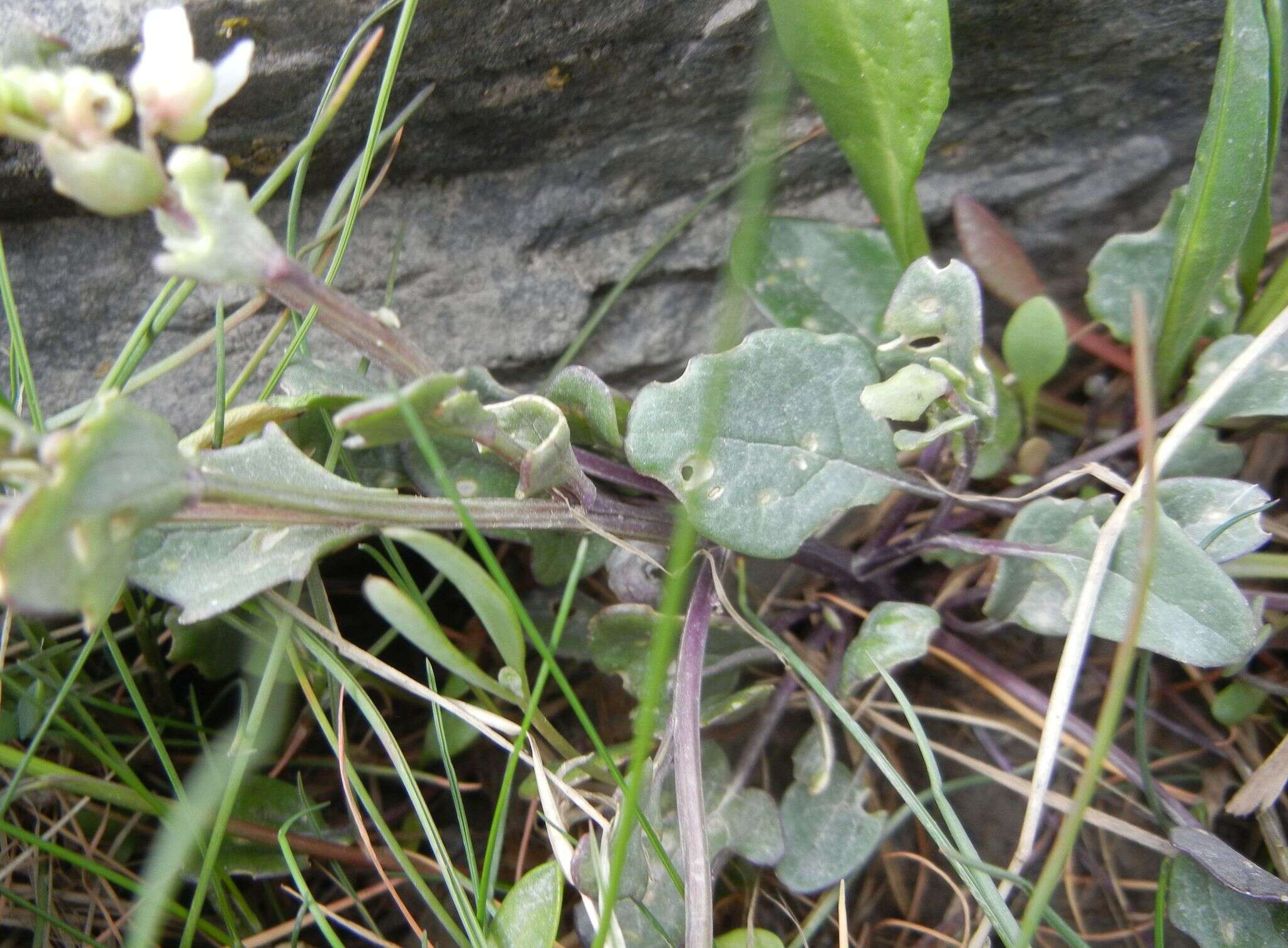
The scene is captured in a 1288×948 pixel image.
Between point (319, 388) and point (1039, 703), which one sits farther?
point (1039, 703)

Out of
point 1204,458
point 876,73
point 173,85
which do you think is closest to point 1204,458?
point 1204,458

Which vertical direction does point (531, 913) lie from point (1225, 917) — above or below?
above

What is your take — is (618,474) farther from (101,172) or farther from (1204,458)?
(1204,458)

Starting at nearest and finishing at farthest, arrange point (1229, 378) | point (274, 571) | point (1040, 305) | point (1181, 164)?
point (274, 571) < point (1229, 378) < point (1040, 305) < point (1181, 164)

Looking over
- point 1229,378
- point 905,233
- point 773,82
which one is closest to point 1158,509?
point 1229,378

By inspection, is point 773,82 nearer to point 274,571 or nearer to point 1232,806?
point 274,571

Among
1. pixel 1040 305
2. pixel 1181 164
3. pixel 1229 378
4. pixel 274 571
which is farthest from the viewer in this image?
pixel 1181 164

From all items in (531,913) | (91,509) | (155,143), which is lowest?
(531,913)
